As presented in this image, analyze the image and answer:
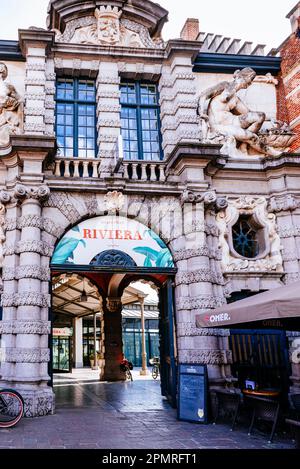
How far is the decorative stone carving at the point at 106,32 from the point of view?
46.2ft

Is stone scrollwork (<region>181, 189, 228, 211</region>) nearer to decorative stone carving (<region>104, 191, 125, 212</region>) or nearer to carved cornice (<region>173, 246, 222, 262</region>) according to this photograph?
carved cornice (<region>173, 246, 222, 262</region>)

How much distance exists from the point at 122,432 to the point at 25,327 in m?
3.53

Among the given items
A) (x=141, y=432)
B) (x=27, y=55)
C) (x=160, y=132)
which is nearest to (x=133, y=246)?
(x=160, y=132)

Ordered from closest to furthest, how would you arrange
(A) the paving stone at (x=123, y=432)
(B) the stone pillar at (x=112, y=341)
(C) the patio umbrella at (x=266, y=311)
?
(C) the patio umbrella at (x=266, y=311) → (A) the paving stone at (x=123, y=432) → (B) the stone pillar at (x=112, y=341)

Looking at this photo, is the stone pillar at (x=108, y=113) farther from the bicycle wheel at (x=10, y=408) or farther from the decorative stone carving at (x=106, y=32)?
the bicycle wheel at (x=10, y=408)

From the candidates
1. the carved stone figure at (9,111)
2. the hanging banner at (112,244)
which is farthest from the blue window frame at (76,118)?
the hanging banner at (112,244)

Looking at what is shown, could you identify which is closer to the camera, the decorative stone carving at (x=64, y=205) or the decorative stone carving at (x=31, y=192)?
the decorative stone carving at (x=31, y=192)

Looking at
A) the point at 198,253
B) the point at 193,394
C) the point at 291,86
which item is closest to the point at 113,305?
the point at 198,253

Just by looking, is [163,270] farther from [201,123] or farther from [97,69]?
[97,69]

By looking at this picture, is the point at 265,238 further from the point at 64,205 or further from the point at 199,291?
the point at 64,205

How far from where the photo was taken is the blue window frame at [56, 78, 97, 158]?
1331 cm

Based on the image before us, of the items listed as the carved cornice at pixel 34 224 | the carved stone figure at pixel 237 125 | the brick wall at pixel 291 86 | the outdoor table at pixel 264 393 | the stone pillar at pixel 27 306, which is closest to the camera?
the outdoor table at pixel 264 393

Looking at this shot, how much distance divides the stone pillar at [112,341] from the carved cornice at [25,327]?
30.7 ft

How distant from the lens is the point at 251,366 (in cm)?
1175
